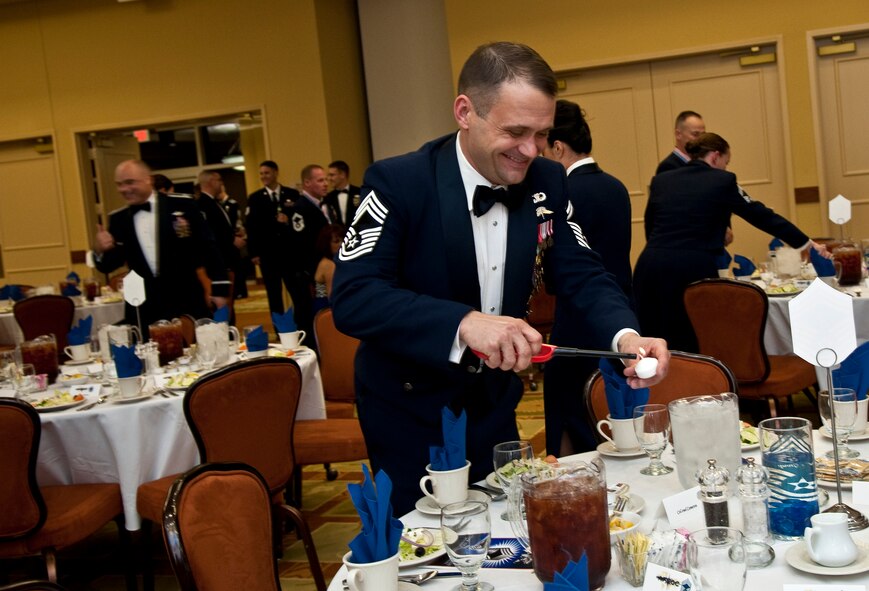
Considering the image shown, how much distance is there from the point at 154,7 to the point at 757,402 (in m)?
8.96

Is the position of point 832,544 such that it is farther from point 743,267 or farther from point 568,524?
point 743,267

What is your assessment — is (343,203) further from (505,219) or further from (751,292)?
(505,219)

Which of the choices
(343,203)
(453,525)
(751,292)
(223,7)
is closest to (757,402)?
(751,292)

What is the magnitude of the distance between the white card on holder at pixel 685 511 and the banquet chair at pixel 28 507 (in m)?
2.29

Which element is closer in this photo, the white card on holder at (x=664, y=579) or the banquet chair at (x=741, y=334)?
the white card on holder at (x=664, y=579)

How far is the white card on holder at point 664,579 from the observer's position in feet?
4.32

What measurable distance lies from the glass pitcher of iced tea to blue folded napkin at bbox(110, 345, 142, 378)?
2.48m

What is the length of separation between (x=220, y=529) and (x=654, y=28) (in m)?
A: 8.44

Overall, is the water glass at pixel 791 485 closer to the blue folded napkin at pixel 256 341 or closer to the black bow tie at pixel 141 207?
the blue folded napkin at pixel 256 341

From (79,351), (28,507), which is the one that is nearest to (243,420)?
(28,507)

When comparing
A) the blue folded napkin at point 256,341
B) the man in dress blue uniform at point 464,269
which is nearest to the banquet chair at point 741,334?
the blue folded napkin at point 256,341

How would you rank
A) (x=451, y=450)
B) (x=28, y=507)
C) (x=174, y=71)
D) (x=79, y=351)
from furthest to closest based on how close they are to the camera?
(x=174, y=71), (x=79, y=351), (x=28, y=507), (x=451, y=450)

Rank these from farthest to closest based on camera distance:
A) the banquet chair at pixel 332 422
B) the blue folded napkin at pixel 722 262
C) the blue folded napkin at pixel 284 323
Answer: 1. the blue folded napkin at pixel 722 262
2. the blue folded napkin at pixel 284 323
3. the banquet chair at pixel 332 422

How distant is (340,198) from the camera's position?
9352mm
